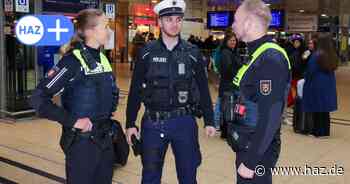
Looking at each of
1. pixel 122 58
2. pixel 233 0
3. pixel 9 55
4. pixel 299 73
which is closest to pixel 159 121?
pixel 9 55

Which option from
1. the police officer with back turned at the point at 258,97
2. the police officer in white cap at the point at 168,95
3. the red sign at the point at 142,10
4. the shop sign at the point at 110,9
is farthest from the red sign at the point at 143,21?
the police officer with back turned at the point at 258,97

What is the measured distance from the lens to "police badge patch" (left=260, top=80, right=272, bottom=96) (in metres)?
1.96

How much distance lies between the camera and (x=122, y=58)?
21953 millimetres

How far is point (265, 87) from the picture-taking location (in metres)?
1.97

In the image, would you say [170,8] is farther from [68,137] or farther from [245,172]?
[245,172]

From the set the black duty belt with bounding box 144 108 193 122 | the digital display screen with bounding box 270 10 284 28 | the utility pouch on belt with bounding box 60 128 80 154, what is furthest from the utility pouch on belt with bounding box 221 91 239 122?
the digital display screen with bounding box 270 10 284 28

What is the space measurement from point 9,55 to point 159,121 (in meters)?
4.81

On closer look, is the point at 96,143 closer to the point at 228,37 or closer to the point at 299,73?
the point at 228,37

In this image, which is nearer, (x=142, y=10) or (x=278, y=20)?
(x=278, y=20)

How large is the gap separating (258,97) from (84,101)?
0.88 meters

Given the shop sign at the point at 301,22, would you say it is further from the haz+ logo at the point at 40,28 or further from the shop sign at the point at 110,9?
the haz+ logo at the point at 40,28

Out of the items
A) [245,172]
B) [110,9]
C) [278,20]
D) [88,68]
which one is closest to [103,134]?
[88,68]

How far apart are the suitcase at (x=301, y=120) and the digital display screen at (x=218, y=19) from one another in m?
6.62

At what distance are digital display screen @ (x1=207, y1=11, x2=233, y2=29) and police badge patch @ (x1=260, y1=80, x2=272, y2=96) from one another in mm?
10740
